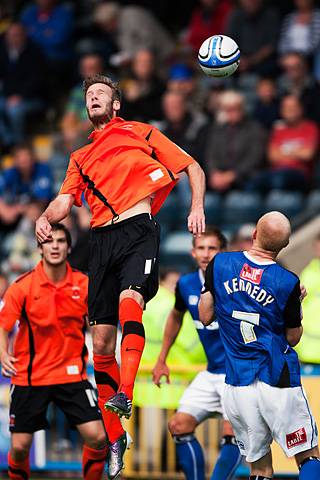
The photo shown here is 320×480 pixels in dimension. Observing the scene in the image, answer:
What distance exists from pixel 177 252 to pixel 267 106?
85.8 inches

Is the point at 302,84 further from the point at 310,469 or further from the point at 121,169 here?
the point at 310,469

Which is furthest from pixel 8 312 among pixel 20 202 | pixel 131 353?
pixel 20 202

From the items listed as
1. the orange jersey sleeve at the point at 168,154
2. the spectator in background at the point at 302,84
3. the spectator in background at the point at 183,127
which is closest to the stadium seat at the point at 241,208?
the spectator in background at the point at 183,127

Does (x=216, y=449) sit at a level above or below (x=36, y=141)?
below

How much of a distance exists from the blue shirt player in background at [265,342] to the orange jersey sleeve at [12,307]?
2015mm

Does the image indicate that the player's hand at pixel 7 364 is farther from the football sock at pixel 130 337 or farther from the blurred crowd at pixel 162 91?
the blurred crowd at pixel 162 91

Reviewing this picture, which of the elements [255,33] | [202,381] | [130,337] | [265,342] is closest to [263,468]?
[265,342]

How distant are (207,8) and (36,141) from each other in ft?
10.1

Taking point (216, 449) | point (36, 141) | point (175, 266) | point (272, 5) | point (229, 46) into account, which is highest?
point (272, 5)

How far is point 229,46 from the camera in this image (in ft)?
28.7

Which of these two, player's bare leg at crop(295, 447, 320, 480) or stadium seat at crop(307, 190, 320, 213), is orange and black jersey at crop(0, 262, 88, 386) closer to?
player's bare leg at crop(295, 447, 320, 480)

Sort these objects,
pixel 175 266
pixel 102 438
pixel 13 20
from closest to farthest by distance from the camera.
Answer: pixel 102 438 < pixel 175 266 < pixel 13 20

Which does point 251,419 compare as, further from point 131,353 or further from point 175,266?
point 175,266

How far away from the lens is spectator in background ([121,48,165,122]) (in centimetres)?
1548
